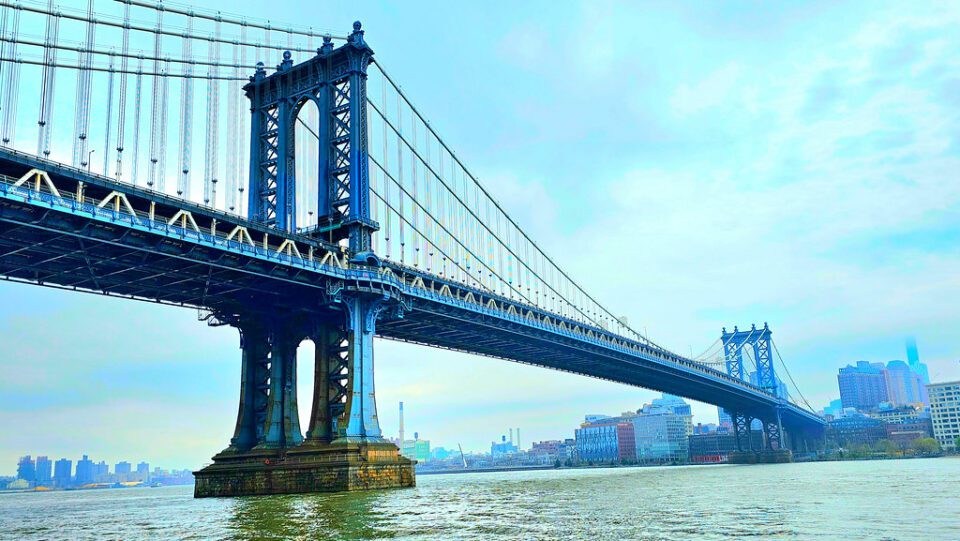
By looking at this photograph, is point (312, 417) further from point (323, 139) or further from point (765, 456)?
point (765, 456)

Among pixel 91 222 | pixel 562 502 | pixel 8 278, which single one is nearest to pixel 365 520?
pixel 562 502

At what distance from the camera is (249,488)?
6038 centimetres

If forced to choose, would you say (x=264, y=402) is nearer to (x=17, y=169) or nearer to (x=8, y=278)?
(x=8, y=278)

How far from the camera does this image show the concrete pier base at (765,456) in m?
162

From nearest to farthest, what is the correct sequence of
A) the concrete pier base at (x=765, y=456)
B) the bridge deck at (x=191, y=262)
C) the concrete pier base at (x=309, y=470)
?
the bridge deck at (x=191, y=262), the concrete pier base at (x=309, y=470), the concrete pier base at (x=765, y=456)

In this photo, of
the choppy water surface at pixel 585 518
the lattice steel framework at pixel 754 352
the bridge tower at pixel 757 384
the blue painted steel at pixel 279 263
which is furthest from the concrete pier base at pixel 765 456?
the choppy water surface at pixel 585 518

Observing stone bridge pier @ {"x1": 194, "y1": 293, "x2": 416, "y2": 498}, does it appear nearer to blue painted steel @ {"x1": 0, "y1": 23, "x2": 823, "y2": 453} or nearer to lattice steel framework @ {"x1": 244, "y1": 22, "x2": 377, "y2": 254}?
blue painted steel @ {"x1": 0, "y1": 23, "x2": 823, "y2": 453}

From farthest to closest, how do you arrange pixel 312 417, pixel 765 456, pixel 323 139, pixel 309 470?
pixel 765 456 < pixel 323 139 < pixel 312 417 < pixel 309 470

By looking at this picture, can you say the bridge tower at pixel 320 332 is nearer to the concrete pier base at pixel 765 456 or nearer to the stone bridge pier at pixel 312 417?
the stone bridge pier at pixel 312 417

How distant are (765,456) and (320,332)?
12589 centimetres

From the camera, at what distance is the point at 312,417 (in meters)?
61.5

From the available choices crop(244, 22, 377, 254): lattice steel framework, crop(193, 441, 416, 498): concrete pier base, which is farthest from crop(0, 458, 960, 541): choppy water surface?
crop(244, 22, 377, 254): lattice steel framework

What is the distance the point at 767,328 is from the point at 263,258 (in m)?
156

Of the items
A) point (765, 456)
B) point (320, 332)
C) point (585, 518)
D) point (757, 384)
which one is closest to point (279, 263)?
point (320, 332)
